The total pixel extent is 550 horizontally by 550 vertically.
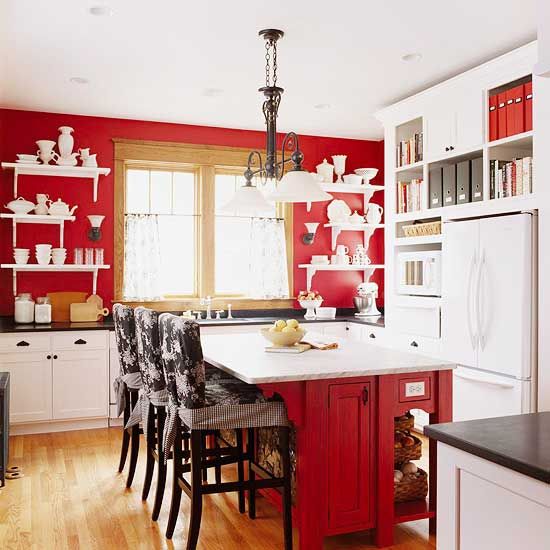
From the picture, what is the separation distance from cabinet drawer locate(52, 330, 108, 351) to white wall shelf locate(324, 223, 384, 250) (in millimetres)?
2611

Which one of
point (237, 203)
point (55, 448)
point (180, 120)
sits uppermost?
point (180, 120)

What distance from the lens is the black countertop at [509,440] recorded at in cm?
140

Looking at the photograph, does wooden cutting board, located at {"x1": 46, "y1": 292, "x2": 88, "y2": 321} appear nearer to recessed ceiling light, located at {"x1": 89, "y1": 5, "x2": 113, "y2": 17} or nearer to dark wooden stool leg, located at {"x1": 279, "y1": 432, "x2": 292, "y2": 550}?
recessed ceiling light, located at {"x1": 89, "y1": 5, "x2": 113, "y2": 17}

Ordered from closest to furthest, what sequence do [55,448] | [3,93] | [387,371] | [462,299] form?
[387,371] < [462,299] < [55,448] < [3,93]

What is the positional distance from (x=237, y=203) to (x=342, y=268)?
301 cm

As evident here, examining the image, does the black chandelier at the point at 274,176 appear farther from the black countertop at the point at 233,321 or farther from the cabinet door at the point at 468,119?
the black countertop at the point at 233,321

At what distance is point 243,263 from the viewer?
6477mm

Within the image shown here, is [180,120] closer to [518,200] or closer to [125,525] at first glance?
[518,200]

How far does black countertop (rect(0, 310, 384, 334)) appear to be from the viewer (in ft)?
17.0

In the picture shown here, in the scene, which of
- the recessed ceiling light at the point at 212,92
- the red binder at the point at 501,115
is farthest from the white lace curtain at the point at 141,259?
the red binder at the point at 501,115

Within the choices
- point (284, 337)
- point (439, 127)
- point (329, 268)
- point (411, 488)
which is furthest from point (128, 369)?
point (329, 268)

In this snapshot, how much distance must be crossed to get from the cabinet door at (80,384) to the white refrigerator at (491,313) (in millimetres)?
2796

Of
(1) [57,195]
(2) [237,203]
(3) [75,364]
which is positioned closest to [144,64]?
(2) [237,203]

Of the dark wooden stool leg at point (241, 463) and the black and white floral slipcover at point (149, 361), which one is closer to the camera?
the black and white floral slipcover at point (149, 361)
